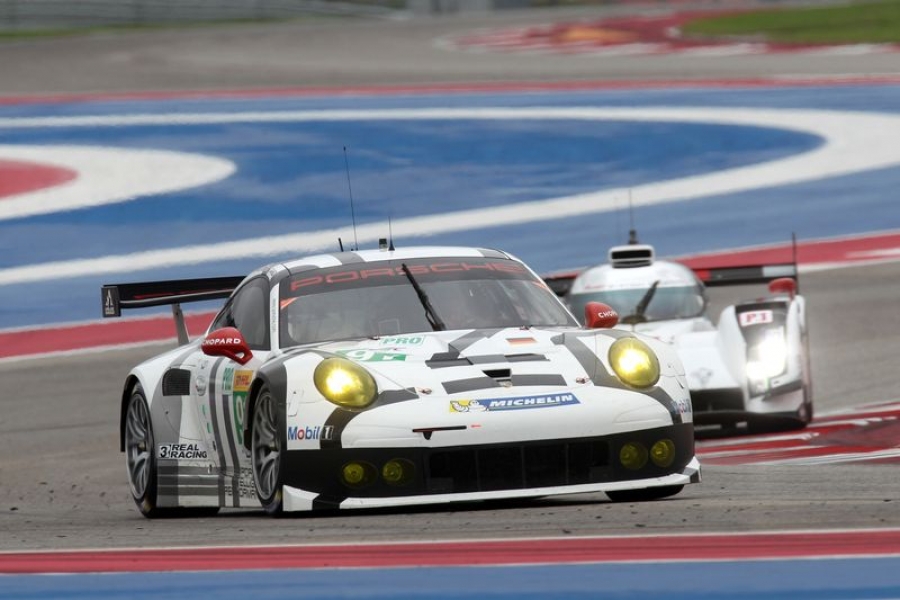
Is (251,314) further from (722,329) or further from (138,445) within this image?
(722,329)

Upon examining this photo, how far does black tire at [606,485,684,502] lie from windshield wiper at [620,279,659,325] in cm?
556

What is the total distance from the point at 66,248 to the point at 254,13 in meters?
26.9

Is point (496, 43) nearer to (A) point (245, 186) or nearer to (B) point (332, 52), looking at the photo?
(B) point (332, 52)

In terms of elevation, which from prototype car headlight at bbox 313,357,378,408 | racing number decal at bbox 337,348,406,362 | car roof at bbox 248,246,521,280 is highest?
car roof at bbox 248,246,521,280

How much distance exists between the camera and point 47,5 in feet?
134

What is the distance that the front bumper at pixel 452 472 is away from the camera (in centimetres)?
714

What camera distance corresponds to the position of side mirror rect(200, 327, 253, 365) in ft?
26.2

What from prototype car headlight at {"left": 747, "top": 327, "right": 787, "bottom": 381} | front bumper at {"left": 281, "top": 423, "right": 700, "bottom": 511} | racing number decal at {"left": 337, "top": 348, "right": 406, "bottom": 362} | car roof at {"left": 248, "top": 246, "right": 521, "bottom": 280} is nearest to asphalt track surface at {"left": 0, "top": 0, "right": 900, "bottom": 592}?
front bumper at {"left": 281, "top": 423, "right": 700, "bottom": 511}

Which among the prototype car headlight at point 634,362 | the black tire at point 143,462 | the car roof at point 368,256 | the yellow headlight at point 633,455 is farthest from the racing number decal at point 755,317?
the yellow headlight at point 633,455

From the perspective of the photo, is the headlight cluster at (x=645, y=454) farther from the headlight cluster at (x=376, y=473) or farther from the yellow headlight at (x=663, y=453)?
the headlight cluster at (x=376, y=473)

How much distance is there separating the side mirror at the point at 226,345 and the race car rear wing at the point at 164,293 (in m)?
1.64

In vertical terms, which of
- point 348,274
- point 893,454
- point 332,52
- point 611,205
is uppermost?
point 332,52

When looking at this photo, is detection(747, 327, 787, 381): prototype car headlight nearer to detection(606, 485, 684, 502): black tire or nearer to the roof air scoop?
the roof air scoop

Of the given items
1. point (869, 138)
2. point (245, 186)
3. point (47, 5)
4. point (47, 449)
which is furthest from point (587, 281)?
point (47, 5)
